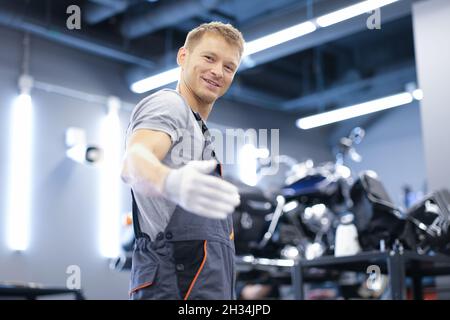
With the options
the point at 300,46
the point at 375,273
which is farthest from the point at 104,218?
the point at 375,273

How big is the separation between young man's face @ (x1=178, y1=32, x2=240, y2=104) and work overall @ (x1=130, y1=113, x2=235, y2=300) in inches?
12.8

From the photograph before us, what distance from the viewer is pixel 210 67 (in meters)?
1.60

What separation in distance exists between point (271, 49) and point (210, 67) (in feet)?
22.7

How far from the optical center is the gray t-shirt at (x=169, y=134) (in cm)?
142

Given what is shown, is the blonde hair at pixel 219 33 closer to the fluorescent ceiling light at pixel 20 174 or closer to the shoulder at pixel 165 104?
the shoulder at pixel 165 104

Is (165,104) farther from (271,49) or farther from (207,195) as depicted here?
(271,49)

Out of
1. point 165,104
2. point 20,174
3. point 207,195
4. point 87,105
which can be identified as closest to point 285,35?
point 87,105

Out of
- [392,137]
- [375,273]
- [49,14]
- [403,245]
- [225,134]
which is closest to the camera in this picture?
[225,134]

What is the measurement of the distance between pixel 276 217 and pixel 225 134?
371 cm

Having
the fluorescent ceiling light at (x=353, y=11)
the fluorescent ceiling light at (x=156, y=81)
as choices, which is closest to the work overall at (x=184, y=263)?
the fluorescent ceiling light at (x=353, y=11)

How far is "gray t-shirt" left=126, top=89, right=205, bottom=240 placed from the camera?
1419mm
